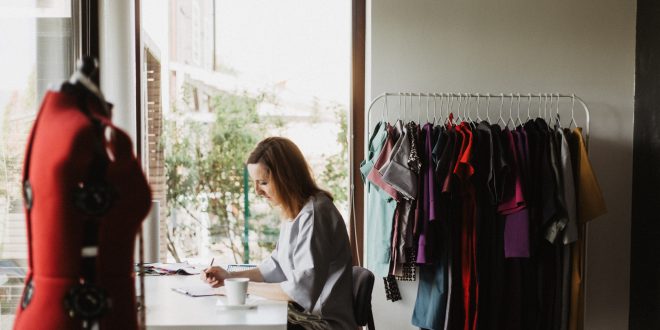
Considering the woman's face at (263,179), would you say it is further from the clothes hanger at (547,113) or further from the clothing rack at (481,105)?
the clothes hanger at (547,113)

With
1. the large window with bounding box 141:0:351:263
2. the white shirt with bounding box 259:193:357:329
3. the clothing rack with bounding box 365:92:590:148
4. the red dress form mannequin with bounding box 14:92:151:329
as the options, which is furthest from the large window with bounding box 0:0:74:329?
the clothing rack with bounding box 365:92:590:148

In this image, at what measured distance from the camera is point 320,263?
89.5 inches

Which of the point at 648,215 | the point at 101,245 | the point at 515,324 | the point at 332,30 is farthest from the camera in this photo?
the point at 332,30

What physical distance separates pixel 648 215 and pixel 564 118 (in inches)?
25.4

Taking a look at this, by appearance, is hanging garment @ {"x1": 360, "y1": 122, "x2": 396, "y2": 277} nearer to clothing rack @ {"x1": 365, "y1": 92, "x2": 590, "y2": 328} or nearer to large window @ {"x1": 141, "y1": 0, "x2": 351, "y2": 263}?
clothing rack @ {"x1": 365, "y1": 92, "x2": 590, "y2": 328}

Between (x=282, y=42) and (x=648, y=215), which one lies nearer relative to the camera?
(x=648, y=215)

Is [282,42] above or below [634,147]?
above

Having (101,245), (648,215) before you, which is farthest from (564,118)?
(101,245)

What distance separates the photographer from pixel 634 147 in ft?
11.1

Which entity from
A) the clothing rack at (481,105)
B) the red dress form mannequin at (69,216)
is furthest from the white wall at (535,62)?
the red dress form mannequin at (69,216)

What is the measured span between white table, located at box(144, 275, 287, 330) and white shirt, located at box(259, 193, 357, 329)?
141mm

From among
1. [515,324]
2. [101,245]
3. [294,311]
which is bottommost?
[515,324]

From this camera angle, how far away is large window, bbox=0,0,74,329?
6.40 feet

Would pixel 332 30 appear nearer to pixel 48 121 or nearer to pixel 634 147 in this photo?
pixel 634 147
